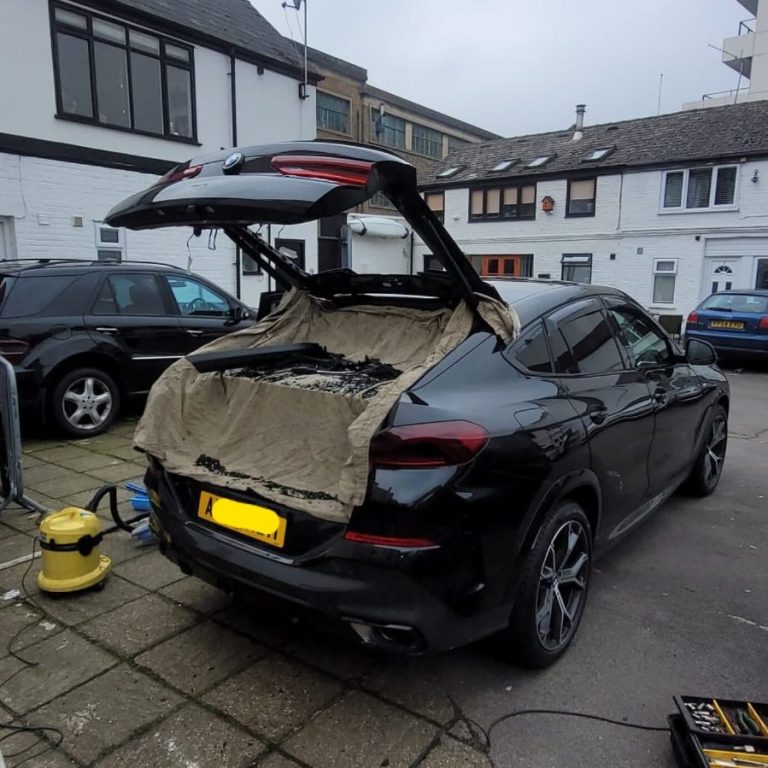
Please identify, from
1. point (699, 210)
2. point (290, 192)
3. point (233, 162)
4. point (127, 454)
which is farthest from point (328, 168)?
point (699, 210)

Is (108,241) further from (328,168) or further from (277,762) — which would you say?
(277,762)

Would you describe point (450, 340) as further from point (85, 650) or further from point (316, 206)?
point (85, 650)

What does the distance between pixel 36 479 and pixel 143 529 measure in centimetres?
173

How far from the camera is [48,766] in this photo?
7.04 ft

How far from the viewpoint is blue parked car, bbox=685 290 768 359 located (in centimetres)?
1222

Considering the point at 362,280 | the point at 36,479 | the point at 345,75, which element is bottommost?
the point at 36,479

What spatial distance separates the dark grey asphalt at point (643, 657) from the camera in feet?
7.56

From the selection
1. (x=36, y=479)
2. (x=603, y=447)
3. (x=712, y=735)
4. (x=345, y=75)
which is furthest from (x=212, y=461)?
(x=345, y=75)

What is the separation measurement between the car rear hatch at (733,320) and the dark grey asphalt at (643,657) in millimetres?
9229

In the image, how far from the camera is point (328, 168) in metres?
2.25

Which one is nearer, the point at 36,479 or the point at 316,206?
the point at 316,206

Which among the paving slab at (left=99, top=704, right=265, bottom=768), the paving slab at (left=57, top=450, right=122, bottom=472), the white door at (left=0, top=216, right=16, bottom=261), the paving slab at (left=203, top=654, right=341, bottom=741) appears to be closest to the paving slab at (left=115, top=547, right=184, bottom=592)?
the paving slab at (left=203, top=654, right=341, bottom=741)

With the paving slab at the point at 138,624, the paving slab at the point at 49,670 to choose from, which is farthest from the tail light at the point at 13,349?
the paving slab at the point at 49,670

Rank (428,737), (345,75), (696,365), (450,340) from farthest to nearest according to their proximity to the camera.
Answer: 1. (345,75)
2. (696,365)
3. (450,340)
4. (428,737)
